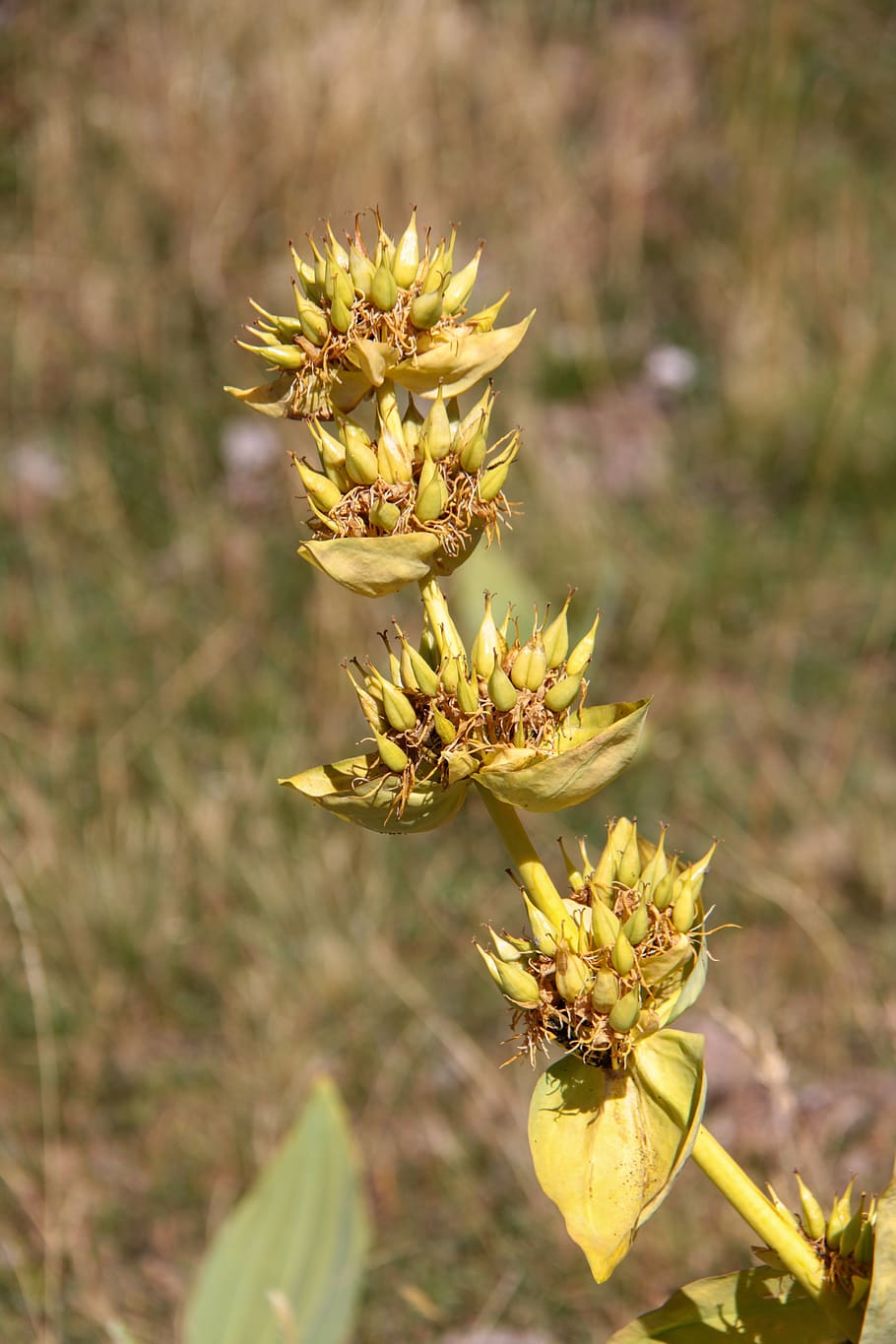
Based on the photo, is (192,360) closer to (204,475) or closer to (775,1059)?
(204,475)

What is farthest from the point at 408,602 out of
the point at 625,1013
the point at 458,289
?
the point at 625,1013

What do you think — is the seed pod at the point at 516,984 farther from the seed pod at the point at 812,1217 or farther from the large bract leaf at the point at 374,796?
the seed pod at the point at 812,1217

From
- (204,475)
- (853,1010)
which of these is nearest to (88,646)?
(204,475)

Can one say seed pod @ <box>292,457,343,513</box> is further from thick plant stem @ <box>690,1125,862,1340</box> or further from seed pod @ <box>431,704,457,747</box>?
thick plant stem @ <box>690,1125,862,1340</box>

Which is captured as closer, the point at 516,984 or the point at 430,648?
the point at 516,984

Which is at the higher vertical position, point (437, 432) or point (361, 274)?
point (361, 274)

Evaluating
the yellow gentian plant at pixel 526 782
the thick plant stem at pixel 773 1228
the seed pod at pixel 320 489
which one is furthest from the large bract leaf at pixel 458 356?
the thick plant stem at pixel 773 1228

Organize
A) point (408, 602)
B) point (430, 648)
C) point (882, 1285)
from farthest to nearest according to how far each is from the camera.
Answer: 1. point (408, 602)
2. point (430, 648)
3. point (882, 1285)

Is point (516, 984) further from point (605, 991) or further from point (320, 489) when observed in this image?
point (320, 489)
